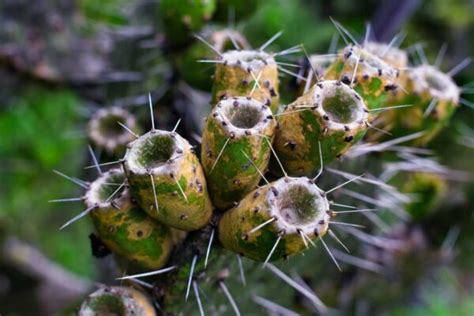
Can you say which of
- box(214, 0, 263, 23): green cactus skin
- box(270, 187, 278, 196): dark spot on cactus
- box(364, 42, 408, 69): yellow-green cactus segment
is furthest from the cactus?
box(214, 0, 263, 23): green cactus skin

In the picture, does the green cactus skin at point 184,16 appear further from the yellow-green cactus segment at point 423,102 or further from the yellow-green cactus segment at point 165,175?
the yellow-green cactus segment at point 165,175

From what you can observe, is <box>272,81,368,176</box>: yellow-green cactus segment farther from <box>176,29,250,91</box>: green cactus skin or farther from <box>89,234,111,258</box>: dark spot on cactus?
<box>176,29,250,91</box>: green cactus skin

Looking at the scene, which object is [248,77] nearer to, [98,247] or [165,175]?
[165,175]

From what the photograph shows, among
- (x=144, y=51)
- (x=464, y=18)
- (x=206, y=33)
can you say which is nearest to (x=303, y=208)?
(x=206, y=33)

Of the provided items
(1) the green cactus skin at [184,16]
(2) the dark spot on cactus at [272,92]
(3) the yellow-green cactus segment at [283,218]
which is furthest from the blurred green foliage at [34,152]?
(3) the yellow-green cactus segment at [283,218]

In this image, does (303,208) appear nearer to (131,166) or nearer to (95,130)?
(131,166)
